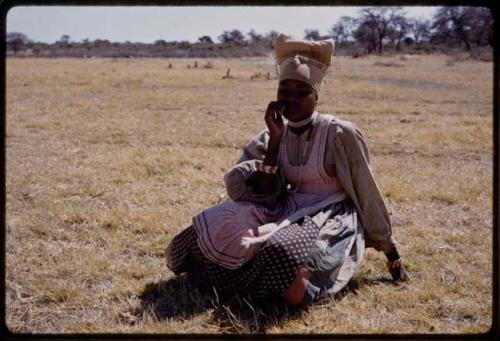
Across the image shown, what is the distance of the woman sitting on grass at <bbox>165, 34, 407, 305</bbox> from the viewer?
2959 mm

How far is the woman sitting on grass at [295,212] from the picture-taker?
296cm

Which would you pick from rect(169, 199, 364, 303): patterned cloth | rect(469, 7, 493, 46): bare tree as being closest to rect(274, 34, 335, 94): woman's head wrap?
rect(169, 199, 364, 303): patterned cloth

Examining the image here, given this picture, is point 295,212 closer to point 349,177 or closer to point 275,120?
point 349,177

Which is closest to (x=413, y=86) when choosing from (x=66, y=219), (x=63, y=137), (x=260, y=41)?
(x=63, y=137)

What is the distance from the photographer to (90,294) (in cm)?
337

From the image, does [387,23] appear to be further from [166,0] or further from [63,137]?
[166,0]

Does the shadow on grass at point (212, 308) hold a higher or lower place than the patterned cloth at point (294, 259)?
lower

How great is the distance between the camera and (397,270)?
11.5 ft

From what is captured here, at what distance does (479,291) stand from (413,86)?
15.9 meters

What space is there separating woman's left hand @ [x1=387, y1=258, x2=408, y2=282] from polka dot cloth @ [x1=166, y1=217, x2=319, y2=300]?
0.72m

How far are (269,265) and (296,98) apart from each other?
39.9 inches

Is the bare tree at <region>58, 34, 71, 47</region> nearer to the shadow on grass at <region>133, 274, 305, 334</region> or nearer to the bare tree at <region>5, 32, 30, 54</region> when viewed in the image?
the bare tree at <region>5, 32, 30, 54</region>

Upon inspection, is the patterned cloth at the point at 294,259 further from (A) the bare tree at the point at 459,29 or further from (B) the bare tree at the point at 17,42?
(B) the bare tree at the point at 17,42

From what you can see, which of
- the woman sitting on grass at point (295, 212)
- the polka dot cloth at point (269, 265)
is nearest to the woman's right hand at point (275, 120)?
the woman sitting on grass at point (295, 212)
